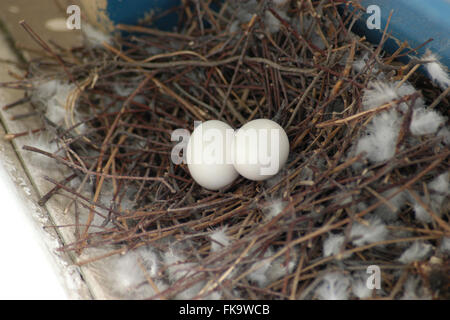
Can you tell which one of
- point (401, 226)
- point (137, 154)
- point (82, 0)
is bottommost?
point (401, 226)

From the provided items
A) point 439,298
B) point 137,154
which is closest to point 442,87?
point 439,298

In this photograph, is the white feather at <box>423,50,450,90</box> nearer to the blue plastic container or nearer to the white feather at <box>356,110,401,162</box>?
the white feather at <box>356,110,401,162</box>

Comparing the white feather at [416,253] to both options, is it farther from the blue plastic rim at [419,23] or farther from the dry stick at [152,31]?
the dry stick at [152,31]

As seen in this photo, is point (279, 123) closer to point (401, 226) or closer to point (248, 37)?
point (248, 37)

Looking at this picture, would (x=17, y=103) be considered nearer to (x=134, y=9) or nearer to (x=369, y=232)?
(x=134, y=9)

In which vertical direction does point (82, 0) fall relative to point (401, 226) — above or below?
above

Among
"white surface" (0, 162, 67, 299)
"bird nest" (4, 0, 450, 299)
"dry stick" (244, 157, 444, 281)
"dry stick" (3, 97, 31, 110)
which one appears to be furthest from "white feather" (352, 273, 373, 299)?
"dry stick" (3, 97, 31, 110)
